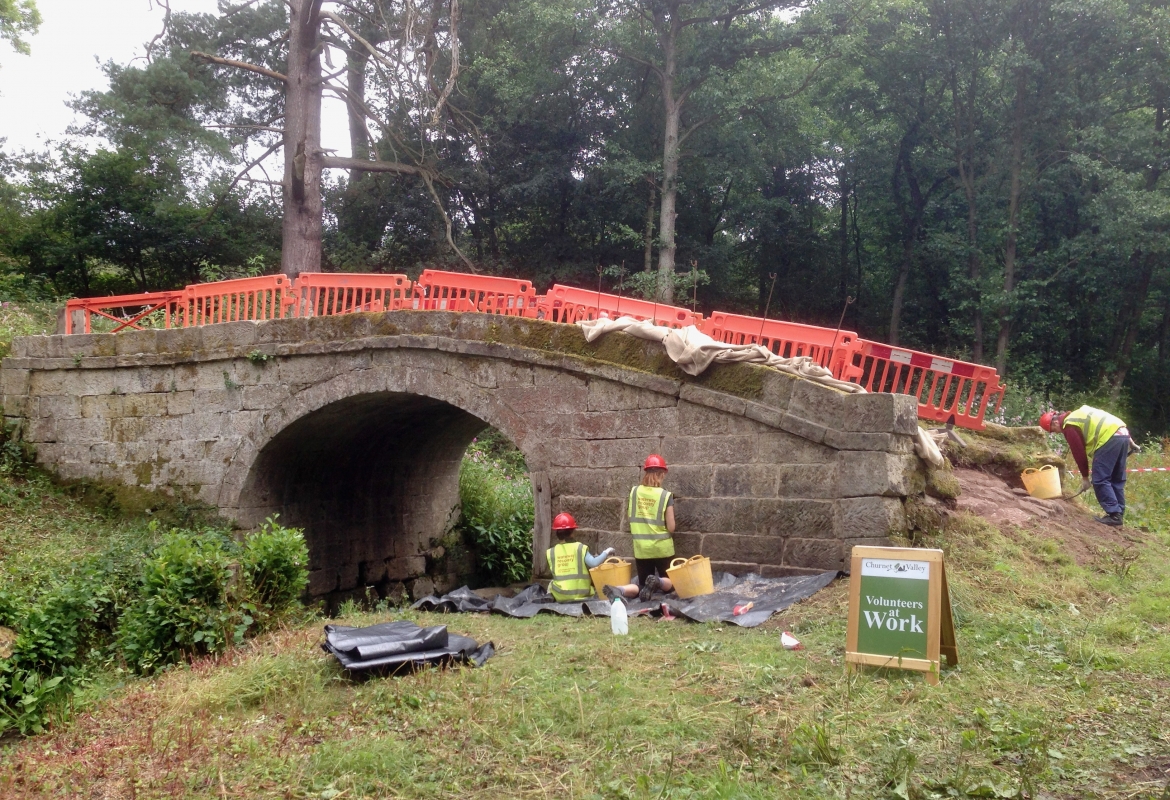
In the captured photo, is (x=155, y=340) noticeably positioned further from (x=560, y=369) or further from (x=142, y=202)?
(x=142, y=202)

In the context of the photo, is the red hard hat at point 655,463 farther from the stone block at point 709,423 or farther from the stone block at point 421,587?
the stone block at point 421,587

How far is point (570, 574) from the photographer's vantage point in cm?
709

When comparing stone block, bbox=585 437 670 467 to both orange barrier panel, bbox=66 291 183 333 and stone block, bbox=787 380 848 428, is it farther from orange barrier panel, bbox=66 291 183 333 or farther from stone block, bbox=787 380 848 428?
orange barrier panel, bbox=66 291 183 333

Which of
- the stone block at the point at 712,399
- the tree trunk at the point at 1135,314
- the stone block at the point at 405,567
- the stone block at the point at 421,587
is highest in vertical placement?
the tree trunk at the point at 1135,314

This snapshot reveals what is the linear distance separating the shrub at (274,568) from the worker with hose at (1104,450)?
6.82 meters

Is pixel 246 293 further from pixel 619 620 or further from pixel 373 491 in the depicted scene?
pixel 619 620

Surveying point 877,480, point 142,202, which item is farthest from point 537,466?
point 142,202

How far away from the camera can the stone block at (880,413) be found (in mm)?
6430

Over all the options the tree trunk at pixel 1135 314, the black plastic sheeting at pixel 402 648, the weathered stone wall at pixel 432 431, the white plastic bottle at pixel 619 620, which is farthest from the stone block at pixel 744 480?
the tree trunk at pixel 1135 314

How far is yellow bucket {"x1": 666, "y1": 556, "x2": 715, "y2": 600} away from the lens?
21.3ft

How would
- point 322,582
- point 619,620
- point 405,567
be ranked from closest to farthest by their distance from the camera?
1. point 619,620
2. point 322,582
3. point 405,567

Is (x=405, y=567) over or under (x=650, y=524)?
under

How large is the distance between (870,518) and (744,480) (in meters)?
1.01

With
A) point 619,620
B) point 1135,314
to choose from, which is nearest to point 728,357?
point 619,620
